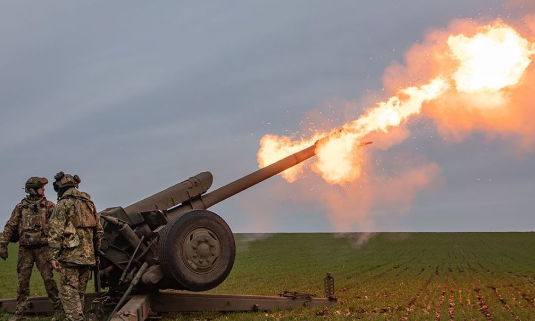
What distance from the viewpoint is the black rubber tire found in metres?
11.7

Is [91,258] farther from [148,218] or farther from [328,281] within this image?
[328,281]

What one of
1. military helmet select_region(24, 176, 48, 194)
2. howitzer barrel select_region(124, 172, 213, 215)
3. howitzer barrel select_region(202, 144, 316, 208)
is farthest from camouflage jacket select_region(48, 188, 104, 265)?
howitzer barrel select_region(202, 144, 316, 208)

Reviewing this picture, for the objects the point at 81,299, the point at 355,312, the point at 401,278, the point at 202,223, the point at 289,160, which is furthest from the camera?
the point at 401,278

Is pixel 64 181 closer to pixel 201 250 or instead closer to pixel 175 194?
pixel 201 250

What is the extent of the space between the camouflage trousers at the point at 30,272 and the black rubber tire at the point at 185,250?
2.68 meters

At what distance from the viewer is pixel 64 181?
431 inches

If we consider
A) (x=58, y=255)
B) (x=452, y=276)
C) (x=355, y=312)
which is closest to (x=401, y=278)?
(x=452, y=276)

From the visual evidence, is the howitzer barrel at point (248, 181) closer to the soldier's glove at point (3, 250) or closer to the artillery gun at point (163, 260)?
the artillery gun at point (163, 260)

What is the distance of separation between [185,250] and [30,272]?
11.4 ft

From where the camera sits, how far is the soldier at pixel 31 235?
12.6 metres

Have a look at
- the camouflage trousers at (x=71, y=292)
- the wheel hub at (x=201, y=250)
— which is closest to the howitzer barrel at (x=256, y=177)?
the wheel hub at (x=201, y=250)

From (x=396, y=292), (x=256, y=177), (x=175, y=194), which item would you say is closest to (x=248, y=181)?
(x=256, y=177)

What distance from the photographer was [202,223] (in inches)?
479

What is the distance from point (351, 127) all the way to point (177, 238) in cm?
680
